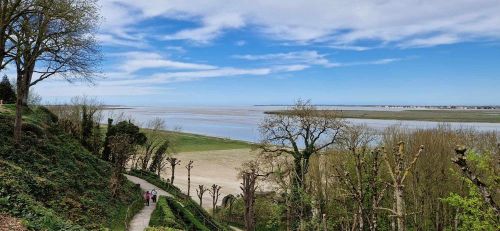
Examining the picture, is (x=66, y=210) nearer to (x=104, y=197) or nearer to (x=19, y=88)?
(x=104, y=197)

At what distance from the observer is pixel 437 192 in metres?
36.0

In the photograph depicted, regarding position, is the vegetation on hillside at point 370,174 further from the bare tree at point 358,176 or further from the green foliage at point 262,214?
the bare tree at point 358,176

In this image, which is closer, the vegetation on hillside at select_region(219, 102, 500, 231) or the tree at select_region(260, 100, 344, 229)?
the vegetation on hillside at select_region(219, 102, 500, 231)

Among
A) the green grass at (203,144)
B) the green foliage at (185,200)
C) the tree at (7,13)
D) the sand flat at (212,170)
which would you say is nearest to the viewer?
Answer: the tree at (7,13)

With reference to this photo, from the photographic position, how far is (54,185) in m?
28.3

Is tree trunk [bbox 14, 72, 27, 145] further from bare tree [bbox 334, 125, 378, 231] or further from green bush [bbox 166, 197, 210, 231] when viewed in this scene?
bare tree [bbox 334, 125, 378, 231]

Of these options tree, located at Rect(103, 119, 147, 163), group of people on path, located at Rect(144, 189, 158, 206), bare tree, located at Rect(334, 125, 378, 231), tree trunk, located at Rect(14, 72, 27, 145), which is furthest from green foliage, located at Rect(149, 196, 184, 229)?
tree, located at Rect(103, 119, 147, 163)

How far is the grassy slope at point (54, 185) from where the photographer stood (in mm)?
20711

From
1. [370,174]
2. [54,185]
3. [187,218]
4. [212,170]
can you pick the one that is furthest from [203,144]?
[54,185]

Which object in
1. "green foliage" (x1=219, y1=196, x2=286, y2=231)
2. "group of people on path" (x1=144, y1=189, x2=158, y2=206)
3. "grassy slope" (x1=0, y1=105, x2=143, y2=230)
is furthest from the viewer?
"green foliage" (x1=219, y1=196, x2=286, y2=231)

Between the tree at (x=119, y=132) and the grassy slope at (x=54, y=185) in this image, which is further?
the tree at (x=119, y=132)

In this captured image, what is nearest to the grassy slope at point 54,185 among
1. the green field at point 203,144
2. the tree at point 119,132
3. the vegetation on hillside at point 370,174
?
the vegetation on hillside at point 370,174

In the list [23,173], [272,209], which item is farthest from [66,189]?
[272,209]

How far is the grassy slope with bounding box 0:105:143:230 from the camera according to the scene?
2071 cm
